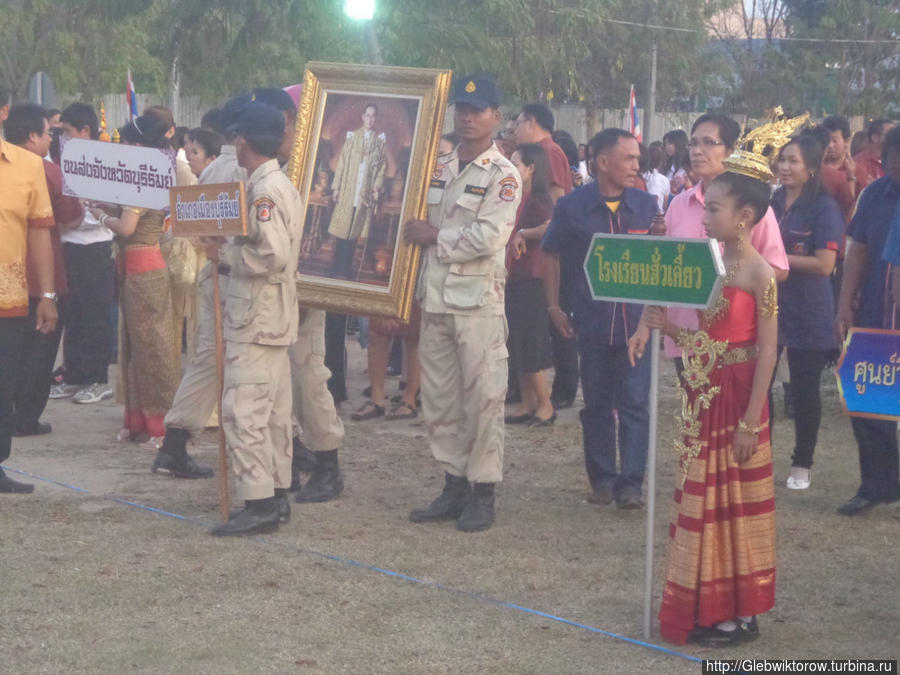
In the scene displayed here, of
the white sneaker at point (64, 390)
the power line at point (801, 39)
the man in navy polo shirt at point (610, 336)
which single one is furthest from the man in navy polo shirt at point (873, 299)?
the power line at point (801, 39)

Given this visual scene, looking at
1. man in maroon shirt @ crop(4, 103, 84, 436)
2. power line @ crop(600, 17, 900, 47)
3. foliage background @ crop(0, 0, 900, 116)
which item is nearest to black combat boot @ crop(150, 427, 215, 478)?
man in maroon shirt @ crop(4, 103, 84, 436)

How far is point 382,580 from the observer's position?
5645mm

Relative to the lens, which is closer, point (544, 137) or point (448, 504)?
point (448, 504)

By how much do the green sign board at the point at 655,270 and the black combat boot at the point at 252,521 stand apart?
225 cm

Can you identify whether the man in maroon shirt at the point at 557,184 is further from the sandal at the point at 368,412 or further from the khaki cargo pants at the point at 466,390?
the khaki cargo pants at the point at 466,390

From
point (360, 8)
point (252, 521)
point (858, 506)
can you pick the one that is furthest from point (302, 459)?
point (360, 8)

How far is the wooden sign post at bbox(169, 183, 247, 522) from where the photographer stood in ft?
19.6

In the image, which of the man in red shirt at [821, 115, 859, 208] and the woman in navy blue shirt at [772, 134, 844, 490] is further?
the man in red shirt at [821, 115, 859, 208]

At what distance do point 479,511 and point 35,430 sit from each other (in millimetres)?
3682

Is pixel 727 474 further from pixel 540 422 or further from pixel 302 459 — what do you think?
pixel 540 422

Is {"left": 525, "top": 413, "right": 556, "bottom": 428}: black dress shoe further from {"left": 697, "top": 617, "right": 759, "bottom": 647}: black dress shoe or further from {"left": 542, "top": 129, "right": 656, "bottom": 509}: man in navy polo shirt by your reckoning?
{"left": 697, "top": 617, "right": 759, "bottom": 647}: black dress shoe

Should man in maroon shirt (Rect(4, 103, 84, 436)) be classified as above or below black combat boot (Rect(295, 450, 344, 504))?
above

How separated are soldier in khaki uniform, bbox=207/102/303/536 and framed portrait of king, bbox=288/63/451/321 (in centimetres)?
51

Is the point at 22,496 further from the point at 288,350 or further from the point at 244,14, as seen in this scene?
the point at 244,14
